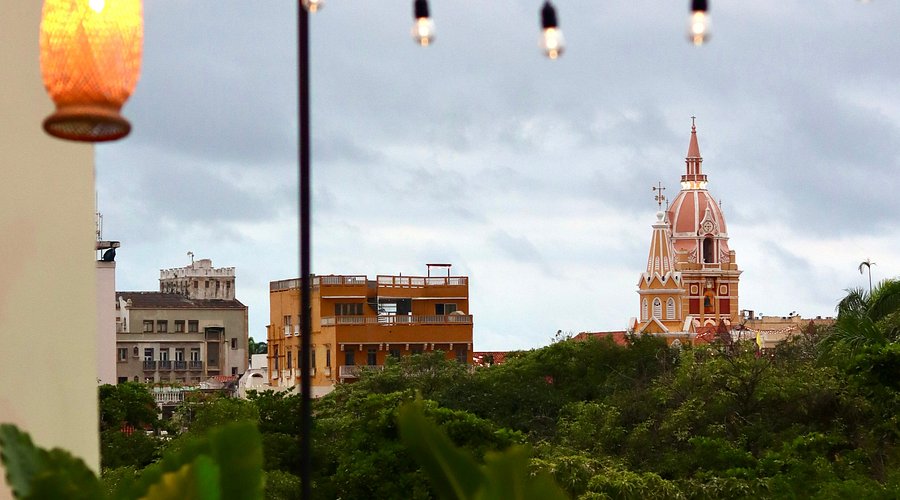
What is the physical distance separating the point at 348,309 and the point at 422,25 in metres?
61.2

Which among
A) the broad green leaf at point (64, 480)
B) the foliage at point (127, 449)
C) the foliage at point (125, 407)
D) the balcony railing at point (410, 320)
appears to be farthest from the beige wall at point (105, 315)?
the broad green leaf at point (64, 480)

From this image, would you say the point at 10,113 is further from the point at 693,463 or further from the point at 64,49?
the point at 693,463

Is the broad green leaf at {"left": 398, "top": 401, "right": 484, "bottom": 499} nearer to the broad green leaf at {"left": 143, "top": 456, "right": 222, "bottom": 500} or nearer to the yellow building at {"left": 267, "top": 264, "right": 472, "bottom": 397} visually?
the broad green leaf at {"left": 143, "top": 456, "right": 222, "bottom": 500}

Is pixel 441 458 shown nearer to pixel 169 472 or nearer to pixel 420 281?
pixel 169 472

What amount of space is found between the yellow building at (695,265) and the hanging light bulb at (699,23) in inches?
3549

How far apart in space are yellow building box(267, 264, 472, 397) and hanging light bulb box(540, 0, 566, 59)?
2287 inches

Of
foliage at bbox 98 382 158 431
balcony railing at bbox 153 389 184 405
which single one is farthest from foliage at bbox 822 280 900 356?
balcony railing at bbox 153 389 184 405

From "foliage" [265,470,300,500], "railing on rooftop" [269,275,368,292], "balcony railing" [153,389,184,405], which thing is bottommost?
"foliage" [265,470,300,500]

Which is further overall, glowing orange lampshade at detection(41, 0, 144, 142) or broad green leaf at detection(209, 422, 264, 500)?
broad green leaf at detection(209, 422, 264, 500)

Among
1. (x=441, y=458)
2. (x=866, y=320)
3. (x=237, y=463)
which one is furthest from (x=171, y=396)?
(x=237, y=463)

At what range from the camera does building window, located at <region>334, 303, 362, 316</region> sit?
214 feet

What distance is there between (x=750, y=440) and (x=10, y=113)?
2194 cm

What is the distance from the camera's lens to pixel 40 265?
18.6 ft

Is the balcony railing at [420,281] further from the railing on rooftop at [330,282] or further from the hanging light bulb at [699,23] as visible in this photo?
the hanging light bulb at [699,23]
